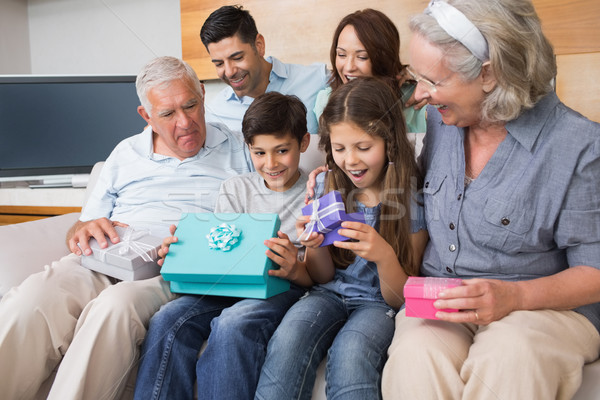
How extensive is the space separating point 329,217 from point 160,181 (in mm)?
806

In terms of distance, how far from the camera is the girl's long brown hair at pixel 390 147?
4.35 feet

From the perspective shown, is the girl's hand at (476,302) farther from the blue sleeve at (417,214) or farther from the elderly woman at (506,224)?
the blue sleeve at (417,214)

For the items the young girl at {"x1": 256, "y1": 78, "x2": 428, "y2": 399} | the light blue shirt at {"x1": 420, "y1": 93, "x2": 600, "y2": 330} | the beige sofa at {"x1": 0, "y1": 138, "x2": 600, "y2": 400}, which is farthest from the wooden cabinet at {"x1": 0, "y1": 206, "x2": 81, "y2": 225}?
Result: the light blue shirt at {"x1": 420, "y1": 93, "x2": 600, "y2": 330}

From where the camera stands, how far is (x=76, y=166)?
2.88 m

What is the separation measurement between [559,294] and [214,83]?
237 centimetres

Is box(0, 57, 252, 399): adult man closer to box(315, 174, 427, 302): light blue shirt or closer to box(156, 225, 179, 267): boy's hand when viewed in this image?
box(156, 225, 179, 267): boy's hand

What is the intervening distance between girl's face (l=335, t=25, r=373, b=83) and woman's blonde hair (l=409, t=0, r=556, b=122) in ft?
2.56

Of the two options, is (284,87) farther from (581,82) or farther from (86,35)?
(86,35)

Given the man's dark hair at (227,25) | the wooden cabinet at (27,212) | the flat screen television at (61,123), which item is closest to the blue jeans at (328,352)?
the man's dark hair at (227,25)

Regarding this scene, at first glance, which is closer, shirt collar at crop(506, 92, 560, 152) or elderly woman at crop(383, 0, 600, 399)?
elderly woman at crop(383, 0, 600, 399)

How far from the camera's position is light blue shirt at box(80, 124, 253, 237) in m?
1.72

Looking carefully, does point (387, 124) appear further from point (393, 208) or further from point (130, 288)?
point (130, 288)

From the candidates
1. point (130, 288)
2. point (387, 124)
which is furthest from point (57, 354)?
point (387, 124)

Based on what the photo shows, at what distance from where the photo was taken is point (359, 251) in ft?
3.99
